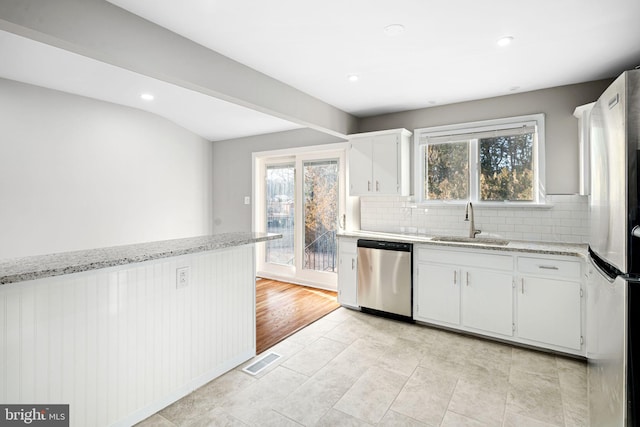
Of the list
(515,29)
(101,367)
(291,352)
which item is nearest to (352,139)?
(515,29)

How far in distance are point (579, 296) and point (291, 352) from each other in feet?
8.15

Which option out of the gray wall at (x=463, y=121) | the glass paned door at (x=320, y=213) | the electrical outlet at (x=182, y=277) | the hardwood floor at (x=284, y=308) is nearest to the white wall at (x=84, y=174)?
the gray wall at (x=463, y=121)

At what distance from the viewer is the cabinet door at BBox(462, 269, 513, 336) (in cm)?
298

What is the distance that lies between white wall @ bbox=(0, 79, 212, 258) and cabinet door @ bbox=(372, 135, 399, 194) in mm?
3183

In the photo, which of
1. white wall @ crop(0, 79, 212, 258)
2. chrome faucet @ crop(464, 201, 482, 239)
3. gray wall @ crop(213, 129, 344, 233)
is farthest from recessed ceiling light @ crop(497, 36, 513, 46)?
white wall @ crop(0, 79, 212, 258)

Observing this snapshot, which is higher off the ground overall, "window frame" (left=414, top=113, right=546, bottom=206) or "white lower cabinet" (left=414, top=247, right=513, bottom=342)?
"window frame" (left=414, top=113, right=546, bottom=206)

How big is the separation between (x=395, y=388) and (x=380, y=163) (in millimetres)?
2518

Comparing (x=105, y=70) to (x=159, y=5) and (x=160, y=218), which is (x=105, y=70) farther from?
(x=160, y=218)

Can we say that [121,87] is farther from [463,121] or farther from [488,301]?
[488,301]

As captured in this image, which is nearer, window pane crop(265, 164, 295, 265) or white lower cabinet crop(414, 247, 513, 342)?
white lower cabinet crop(414, 247, 513, 342)

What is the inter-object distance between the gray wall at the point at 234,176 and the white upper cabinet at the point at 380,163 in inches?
57.7

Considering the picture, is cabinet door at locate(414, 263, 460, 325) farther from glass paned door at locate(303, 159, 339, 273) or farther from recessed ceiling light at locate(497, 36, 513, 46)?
recessed ceiling light at locate(497, 36, 513, 46)

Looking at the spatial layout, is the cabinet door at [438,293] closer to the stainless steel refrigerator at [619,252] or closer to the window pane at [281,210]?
the stainless steel refrigerator at [619,252]

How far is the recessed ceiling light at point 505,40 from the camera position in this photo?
7.50ft
